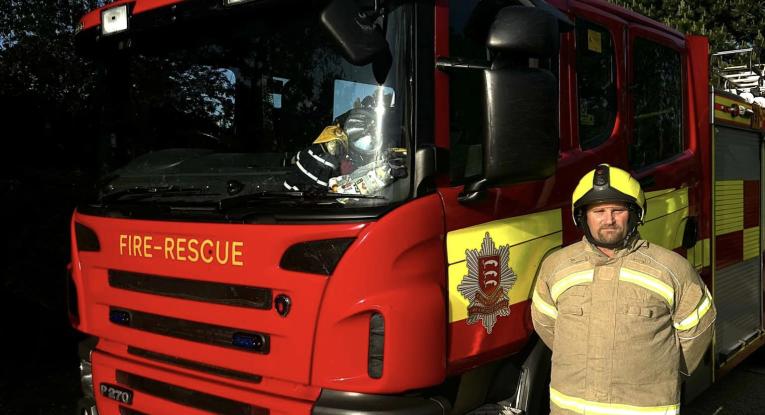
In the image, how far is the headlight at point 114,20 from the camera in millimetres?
3057

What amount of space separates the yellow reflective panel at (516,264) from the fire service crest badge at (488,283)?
0.7 inches

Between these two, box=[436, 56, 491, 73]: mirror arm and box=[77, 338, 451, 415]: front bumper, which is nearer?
box=[77, 338, 451, 415]: front bumper

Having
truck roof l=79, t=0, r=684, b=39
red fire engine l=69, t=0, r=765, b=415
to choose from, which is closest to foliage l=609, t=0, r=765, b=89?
truck roof l=79, t=0, r=684, b=39

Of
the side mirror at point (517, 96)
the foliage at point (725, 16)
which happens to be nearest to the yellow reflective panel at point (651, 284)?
the side mirror at point (517, 96)

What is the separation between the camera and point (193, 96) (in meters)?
3.04

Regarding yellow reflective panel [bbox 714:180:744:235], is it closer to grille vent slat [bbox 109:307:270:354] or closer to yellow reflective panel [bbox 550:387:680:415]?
yellow reflective panel [bbox 550:387:680:415]

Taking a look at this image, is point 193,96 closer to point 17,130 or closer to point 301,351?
point 301,351

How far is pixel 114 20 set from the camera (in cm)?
310

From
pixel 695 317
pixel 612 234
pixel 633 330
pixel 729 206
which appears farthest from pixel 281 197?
pixel 729 206

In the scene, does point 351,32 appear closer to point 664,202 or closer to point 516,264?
point 516,264

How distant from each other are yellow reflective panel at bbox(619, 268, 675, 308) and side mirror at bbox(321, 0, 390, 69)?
42.8 inches

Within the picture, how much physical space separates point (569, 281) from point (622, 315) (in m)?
0.21

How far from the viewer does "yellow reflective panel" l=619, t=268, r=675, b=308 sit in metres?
2.14

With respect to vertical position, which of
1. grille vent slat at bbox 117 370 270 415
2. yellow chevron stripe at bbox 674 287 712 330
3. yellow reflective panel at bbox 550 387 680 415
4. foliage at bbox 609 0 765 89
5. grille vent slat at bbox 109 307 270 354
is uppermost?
foliage at bbox 609 0 765 89
